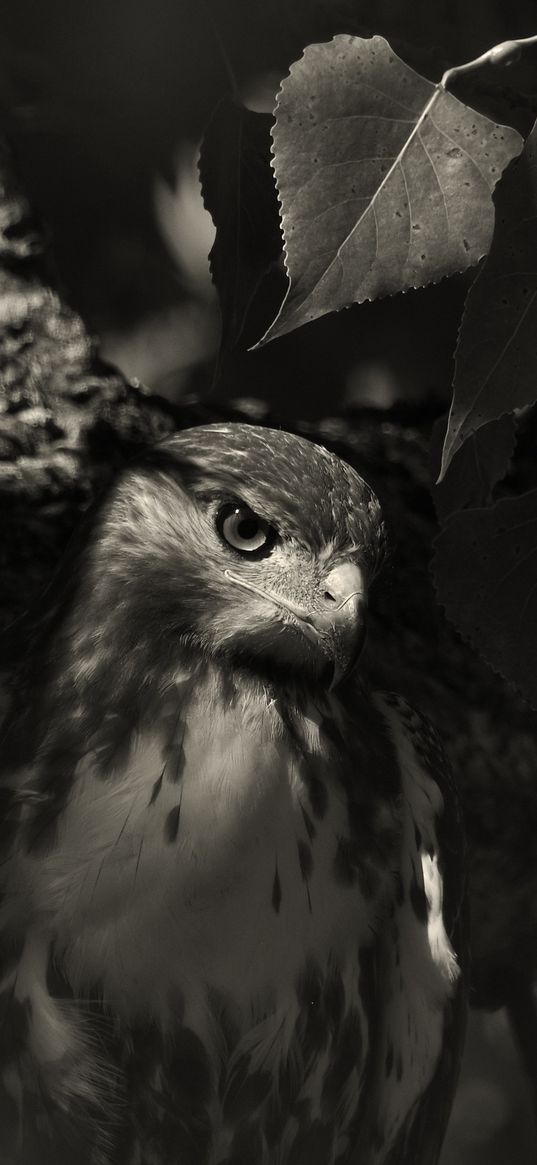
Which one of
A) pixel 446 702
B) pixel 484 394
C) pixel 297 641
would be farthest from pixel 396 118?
pixel 446 702

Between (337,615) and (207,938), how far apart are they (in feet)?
1.25

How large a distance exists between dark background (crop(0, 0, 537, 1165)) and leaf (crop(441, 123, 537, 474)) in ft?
1.56

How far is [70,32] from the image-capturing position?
1.66 metres

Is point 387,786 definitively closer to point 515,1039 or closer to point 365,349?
point 365,349

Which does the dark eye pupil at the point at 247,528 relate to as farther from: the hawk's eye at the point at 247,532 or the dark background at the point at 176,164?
the dark background at the point at 176,164

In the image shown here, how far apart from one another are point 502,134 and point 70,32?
0.73m

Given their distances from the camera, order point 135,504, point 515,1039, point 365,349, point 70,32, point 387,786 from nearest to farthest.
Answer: point 135,504, point 387,786, point 70,32, point 365,349, point 515,1039

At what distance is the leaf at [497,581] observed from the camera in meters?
1.41

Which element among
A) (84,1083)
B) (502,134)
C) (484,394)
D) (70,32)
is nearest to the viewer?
(484,394)

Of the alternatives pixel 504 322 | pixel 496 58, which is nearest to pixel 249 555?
pixel 504 322

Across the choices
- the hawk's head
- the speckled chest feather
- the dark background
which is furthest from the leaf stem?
the speckled chest feather

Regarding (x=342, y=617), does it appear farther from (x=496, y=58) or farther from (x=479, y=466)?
(x=496, y=58)

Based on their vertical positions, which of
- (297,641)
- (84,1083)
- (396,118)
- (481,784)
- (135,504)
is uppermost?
(396,118)

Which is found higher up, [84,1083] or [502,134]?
[502,134]
